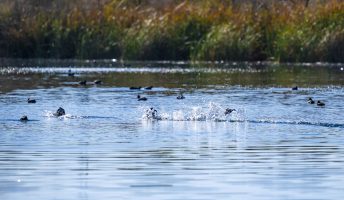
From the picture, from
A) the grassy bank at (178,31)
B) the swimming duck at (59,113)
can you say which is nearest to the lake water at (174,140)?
the swimming duck at (59,113)

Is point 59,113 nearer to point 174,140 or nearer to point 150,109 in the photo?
point 150,109

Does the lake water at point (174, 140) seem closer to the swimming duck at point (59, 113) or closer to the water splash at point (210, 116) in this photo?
the water splash at point (210, 116)

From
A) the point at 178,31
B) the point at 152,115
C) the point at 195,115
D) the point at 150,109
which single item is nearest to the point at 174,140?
the point at 152,115

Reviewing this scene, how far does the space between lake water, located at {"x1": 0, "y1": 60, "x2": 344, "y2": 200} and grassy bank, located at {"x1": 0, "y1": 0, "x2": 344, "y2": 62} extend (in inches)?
313

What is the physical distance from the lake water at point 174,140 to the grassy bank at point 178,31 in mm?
7955

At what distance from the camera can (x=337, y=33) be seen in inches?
1626

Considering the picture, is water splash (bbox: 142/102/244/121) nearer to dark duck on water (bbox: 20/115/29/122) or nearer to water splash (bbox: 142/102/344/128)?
water splash (bbox: 142/102/344/128)

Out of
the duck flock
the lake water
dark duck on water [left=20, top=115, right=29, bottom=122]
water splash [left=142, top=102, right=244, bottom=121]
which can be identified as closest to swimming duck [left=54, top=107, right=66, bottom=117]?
the duck flock

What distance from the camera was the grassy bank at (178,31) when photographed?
4281 cm

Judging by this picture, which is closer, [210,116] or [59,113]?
[210,116]

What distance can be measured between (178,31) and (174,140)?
26.9 metres

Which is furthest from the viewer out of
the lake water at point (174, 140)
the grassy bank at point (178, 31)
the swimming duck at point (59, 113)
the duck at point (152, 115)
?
the grassy bank at point (178, 31)

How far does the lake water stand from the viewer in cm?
1366

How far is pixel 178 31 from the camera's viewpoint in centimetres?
4534
